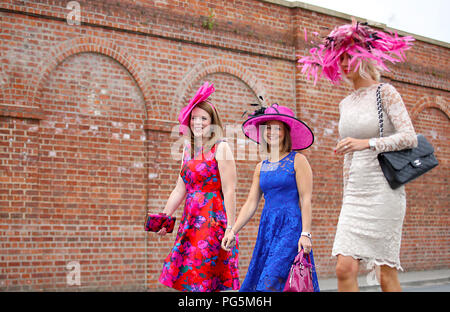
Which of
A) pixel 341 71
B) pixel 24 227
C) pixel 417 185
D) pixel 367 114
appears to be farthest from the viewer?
pixel 417 185

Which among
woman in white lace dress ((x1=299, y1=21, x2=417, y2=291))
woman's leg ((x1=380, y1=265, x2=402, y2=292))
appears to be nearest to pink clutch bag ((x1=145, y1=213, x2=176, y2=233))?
woman in white lace dress ((x1=299, y1=21, x2=417, y2=291))

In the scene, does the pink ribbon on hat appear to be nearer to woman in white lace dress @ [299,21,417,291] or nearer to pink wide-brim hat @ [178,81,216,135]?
pink wide-brim hat @ [178,81,216,135]

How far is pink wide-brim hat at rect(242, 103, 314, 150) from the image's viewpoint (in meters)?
5.17

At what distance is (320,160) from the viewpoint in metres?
12.5

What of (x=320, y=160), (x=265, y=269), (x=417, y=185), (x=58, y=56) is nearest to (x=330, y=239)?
(x=320, y=160)

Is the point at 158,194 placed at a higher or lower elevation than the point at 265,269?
higher

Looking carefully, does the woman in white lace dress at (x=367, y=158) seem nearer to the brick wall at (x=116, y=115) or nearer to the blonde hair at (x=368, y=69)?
the blonde hair at (x=368, y=69)

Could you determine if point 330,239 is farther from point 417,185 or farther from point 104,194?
point 104,194

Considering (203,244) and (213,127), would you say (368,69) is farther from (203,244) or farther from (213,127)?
(203,244)

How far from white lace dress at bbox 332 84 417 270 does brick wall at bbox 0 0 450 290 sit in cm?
648

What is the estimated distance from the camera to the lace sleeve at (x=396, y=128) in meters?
3.63

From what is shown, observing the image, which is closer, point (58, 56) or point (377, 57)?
point (377, 57)

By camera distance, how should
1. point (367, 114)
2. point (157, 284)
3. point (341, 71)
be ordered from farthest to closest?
point (157, 284) → point (341, 71) → point (367, 114)

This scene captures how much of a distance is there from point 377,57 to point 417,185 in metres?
11.5
